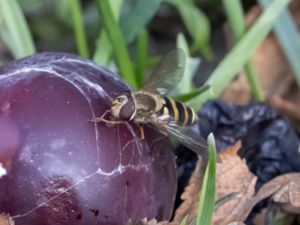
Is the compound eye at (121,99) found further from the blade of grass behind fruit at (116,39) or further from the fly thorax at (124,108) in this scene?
the blade of grass behind fruit at (116,39)

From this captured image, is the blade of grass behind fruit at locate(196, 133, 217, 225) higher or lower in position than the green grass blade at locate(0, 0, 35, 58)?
lower

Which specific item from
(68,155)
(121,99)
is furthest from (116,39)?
(68,155)

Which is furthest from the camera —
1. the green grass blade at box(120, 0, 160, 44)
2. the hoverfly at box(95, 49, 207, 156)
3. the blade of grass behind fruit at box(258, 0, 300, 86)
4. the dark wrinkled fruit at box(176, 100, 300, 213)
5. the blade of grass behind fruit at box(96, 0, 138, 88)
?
→ the blade of grass behind fruit at box(258, 0, 300, 86)

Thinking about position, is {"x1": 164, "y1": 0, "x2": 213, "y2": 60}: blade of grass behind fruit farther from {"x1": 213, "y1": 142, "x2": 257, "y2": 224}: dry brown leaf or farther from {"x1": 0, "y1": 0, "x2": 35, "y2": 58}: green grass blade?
{"x1": 213, "y1": 142, "x2": 257, "y2": 224}: dry brown leaf

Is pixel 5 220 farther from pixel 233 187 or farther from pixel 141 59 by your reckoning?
pixel 141 59

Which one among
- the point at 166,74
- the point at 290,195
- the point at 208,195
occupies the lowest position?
the point at 290,195

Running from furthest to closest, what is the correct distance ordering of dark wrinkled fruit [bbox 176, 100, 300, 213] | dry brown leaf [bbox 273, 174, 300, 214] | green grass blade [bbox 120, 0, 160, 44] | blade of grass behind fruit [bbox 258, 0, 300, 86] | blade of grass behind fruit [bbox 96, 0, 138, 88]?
1. blade of grass behind fruit [bbox 258, 0, 300, 86]
2. green grass blade [bbox 120, 0, 160, 44]
3. blade of grass behind fruit [bbox 96, 0, 138, 88]
4. dark wrinkled fruit [bbox 176, 100, 300, 213]
5. dry brown leaf [bbox 273, 174, 300, 214]

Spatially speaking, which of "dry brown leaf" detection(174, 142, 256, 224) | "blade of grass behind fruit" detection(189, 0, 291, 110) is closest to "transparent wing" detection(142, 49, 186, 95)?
"dry brown leaf" detection(174, 142, 256, 224)

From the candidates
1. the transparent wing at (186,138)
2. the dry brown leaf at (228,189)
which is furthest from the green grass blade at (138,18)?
the transparent wing at (186,138)

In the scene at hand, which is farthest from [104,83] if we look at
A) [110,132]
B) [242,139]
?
[242,139]
